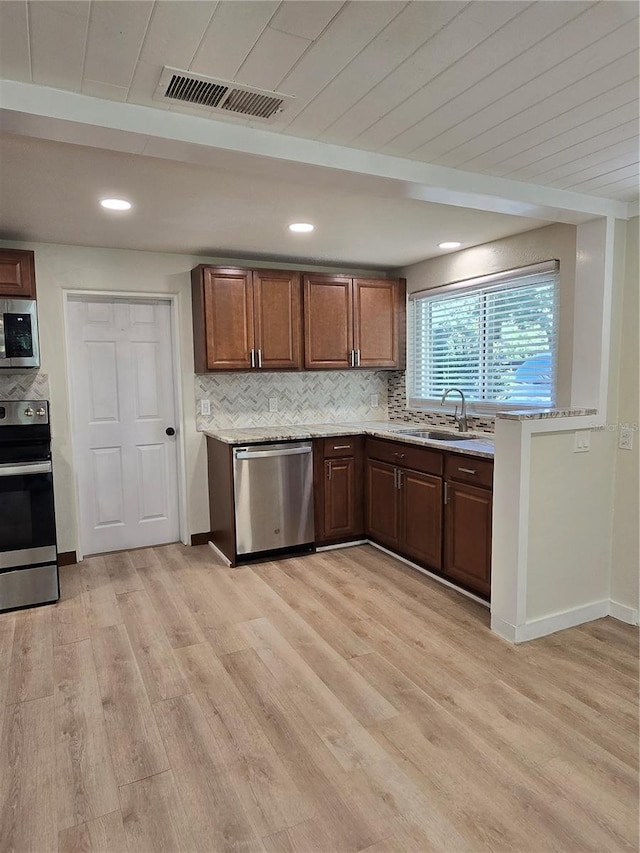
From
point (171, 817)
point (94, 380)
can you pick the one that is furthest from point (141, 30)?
point (94, 380)

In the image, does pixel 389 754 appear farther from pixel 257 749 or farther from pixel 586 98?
pixel 586 98

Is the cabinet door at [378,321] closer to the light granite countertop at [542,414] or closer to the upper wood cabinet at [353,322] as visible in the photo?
the upper wood cabinet at [353,322]

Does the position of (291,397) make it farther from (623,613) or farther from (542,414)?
(623,613)

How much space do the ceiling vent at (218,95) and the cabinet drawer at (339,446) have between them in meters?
2.61

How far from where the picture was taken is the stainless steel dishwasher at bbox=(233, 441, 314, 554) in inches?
153

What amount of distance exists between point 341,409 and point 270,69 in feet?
11.3

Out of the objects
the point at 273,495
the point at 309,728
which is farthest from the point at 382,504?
the point at 309,728

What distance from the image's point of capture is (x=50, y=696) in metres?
2.40

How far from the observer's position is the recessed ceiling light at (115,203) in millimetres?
2822

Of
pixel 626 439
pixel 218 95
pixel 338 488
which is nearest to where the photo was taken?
pixel 218 95

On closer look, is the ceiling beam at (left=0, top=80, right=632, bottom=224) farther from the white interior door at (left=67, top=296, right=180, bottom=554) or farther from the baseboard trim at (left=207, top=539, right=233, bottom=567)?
the baseboard trim at (left=207, top=539, right=233, bottom=567)

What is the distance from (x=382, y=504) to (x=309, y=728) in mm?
2132

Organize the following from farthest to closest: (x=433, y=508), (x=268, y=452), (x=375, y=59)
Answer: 1. (x=268, y=452)
2. (x=433, y=508)
3. (x=375, y=59)

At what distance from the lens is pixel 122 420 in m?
4.22
